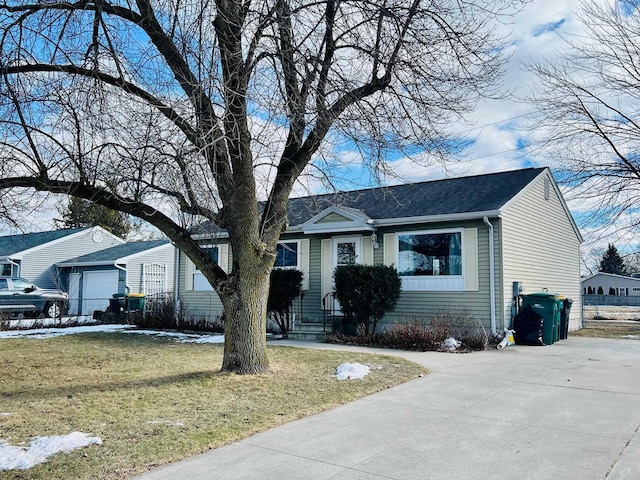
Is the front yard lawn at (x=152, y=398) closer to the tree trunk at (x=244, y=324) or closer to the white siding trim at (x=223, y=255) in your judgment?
the tree trunk at (x=244, y=324)

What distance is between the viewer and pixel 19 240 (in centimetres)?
2925

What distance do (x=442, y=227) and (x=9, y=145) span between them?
9995mm

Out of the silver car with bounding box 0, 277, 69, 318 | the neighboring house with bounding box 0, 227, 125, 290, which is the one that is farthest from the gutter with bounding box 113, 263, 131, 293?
the silver car with bounding box 0, 277, 69, 318

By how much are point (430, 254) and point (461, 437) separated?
907cm

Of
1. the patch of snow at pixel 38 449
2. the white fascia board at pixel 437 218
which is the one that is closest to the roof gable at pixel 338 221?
the white fascia board at pixel 437 218

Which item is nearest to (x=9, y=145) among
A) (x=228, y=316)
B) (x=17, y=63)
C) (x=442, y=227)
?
(x=17, y=63)

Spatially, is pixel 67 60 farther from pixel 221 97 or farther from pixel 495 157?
pixel 495 157

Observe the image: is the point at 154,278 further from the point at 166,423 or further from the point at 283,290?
the point at 166,423

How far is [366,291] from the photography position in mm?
12680

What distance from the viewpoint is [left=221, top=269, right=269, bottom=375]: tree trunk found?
7.61m

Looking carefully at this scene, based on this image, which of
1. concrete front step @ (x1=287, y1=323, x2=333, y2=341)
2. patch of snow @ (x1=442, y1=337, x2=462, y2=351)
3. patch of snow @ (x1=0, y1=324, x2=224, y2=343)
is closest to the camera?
patch of snow @ (x1=442, y1=337, x2=462, y2=351)

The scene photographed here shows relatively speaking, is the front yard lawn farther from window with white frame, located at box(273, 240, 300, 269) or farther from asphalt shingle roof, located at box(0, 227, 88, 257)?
asphalt shingle roof, located at box(0, 227, 88, 257)

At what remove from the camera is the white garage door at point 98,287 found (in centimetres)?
2639

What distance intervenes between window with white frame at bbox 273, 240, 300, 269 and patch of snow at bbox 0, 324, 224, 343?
3509mm
